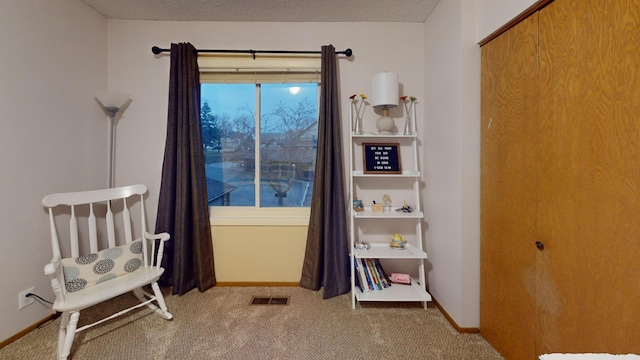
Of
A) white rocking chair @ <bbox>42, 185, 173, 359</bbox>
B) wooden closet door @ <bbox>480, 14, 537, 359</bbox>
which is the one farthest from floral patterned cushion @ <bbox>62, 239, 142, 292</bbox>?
wooden closet door @ <bbox>480, 14, 537, 359</bbox>

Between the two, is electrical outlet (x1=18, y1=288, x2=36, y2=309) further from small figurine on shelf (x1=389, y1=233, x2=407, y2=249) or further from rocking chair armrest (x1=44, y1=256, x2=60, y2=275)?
small figurine on shelf (x1=389, y1=233, x2=407, y2=249)

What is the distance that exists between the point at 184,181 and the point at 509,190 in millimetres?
2371

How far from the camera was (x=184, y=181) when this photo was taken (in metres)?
2.20

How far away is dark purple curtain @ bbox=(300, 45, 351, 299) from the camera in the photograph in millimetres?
2223

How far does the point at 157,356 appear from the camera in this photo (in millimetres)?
1562

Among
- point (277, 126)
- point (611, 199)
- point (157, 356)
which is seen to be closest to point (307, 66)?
point (277, 126)

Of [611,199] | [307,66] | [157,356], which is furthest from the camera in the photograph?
[307,66]

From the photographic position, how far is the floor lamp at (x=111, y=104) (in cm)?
208

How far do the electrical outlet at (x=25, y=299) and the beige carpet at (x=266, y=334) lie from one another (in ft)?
0.67

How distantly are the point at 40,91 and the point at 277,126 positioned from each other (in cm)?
169

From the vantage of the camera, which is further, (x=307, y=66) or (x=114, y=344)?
(x=307, y=66)

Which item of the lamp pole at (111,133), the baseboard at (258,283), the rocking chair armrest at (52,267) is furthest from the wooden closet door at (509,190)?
the lamp pole at (111,133)

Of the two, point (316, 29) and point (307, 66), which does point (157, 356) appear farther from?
point (316, 29)

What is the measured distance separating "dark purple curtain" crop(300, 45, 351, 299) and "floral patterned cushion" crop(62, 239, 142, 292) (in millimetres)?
1385
